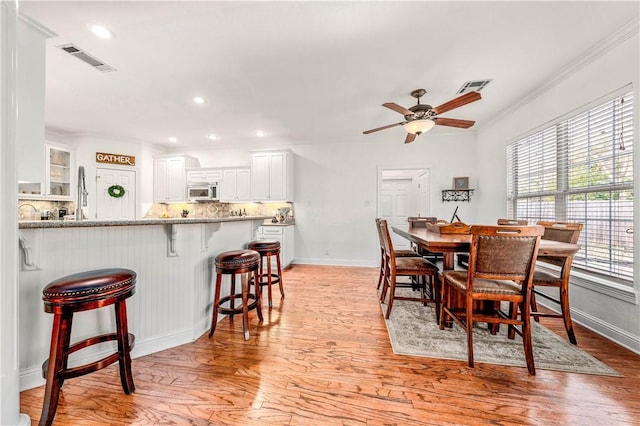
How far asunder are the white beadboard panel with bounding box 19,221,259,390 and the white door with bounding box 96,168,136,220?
3.93 meters

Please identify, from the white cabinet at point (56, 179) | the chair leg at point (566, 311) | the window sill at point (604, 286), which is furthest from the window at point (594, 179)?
the white cabinet at point (56, 179)

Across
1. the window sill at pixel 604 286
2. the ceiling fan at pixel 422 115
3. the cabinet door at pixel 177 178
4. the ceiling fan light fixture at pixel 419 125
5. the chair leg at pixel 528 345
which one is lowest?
the chair leg at pixel 528 345

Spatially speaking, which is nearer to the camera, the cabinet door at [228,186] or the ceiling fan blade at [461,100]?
the ceiling fan blade at [461,100]

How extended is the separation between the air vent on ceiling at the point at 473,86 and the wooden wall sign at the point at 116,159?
605 centimetres

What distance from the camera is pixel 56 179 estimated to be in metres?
4.29

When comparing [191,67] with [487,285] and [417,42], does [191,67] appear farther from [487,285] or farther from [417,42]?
[487,285]

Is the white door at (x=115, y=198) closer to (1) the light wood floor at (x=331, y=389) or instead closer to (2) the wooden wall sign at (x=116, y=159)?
(2) the wooden wall sign at (x=116, y=159)

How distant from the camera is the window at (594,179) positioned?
1938mm

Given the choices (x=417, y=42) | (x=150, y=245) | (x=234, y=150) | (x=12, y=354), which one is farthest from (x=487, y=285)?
(x=234, y=150)

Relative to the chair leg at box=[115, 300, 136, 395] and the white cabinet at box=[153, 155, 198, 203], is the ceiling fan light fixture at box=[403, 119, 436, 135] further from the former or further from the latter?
the white cabinet at box=[153, 155, 198, 203]

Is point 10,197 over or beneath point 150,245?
over

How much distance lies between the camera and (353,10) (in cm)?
167

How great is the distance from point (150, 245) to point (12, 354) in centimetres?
82

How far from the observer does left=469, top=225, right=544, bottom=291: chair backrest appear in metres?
1.53
